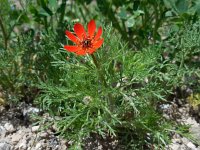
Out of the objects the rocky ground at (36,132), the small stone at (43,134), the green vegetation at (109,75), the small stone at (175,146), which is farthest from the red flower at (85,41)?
the small stone at (175,146)

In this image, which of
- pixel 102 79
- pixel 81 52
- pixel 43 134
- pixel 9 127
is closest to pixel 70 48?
pixel 81 52

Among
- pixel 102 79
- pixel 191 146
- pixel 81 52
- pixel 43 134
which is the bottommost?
pixel 191 146

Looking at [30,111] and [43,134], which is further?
[30,111]

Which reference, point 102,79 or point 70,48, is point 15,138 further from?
point 70,48

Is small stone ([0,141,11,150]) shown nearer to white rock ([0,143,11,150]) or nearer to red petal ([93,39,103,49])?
white rock ([0,143,11,150])

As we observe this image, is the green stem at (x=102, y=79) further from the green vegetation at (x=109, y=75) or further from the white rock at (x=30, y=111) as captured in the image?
the white rock at (x=30, y=111)

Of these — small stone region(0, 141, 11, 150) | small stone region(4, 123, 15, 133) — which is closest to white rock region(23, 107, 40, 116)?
small stone region(4, 123, 15, 133)

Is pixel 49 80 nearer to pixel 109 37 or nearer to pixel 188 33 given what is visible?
pixel 109 37
